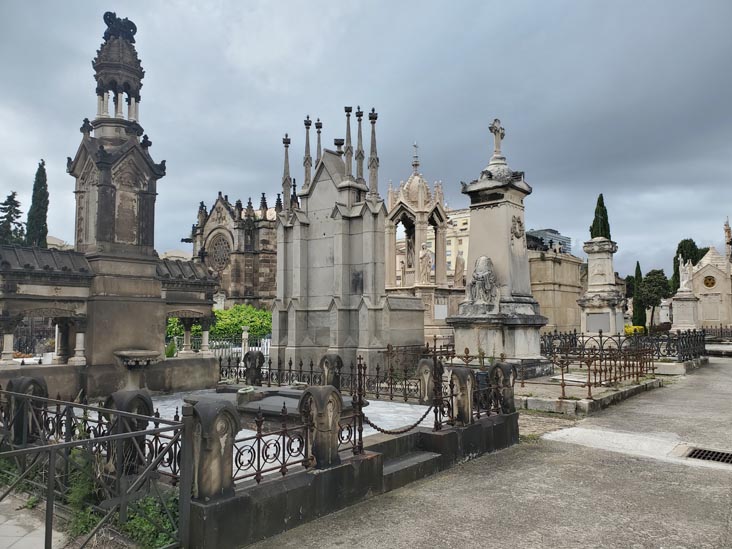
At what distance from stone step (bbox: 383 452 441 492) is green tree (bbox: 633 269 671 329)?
196 ft

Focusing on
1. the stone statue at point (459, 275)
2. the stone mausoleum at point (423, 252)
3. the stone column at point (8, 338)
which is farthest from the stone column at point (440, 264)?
the stone column at point (8, 338)

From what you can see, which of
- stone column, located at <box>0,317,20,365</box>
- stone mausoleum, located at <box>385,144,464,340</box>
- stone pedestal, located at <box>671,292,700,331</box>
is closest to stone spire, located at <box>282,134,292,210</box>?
stone column, located at <box>0,317,20,365</box>

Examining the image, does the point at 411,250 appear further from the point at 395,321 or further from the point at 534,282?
the point at 395,321

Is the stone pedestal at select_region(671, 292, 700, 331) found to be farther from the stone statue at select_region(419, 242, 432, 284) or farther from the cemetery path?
the cemetery path

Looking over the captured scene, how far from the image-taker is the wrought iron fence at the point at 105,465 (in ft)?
15.8

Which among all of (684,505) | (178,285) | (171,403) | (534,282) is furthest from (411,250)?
(684,505)

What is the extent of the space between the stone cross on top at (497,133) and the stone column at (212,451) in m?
14.3

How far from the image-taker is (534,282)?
33.6 metres

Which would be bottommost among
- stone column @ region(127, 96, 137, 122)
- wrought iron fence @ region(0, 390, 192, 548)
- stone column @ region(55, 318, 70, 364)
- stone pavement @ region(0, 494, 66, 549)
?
stone pavement @ region(0, 494, 66, 549)

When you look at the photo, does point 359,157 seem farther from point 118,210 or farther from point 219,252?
point 219,252

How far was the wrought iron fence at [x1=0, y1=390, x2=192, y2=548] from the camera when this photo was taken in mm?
4809

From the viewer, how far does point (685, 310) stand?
38812 millimetres

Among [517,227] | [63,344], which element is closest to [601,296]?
[517,227]

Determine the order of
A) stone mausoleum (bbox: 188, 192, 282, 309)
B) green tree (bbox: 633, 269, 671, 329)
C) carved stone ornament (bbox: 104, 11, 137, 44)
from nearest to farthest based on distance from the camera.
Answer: carved stone ornament (bbox: 104, 11, 137, 44), stone mausoleum (bbox: 188, 192, 282, 309), green tree (bbox: 633, 269, 671, 329)
